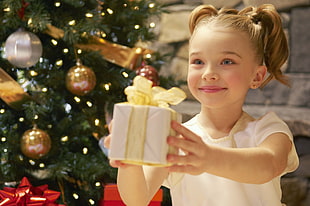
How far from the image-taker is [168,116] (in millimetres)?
800

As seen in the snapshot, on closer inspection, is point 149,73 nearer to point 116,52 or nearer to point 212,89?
point 116,52

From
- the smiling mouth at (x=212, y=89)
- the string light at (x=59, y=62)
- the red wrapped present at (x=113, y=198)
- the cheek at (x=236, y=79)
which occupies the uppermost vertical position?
the cheek at (x=236, y=79)

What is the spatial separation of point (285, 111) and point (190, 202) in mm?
1568

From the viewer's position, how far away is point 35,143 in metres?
1.86

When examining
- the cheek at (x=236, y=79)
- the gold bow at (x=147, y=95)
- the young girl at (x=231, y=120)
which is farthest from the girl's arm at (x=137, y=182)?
the cheek at (x=236, y=79)

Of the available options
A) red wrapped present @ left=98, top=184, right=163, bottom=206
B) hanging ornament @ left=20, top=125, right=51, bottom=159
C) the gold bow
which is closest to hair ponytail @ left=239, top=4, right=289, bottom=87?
the gold bow

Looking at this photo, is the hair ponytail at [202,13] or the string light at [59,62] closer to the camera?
the hair ponytail at [202,13]

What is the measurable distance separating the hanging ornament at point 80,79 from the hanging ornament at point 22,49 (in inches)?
5.3

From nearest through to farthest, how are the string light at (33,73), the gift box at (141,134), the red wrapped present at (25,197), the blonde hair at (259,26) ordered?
1. the gift box at (141,134)
2. the blonde hair at (259,26)
3. the red wrapped present at (25,197)
4. the string light at (33,73)

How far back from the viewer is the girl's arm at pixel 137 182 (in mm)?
943

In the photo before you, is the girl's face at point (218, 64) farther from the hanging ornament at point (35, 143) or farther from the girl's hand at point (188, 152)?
the hanging ornament at point (35, 143)

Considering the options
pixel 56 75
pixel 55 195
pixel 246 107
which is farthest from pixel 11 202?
pixel 246 107

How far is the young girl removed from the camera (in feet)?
3.15

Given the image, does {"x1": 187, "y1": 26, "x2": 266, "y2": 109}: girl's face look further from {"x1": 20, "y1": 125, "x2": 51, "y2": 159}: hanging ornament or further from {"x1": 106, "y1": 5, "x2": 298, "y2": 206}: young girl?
{"x1": 20, "y1": 125, "x2": 51, "y2": 159}: hanging ornament
